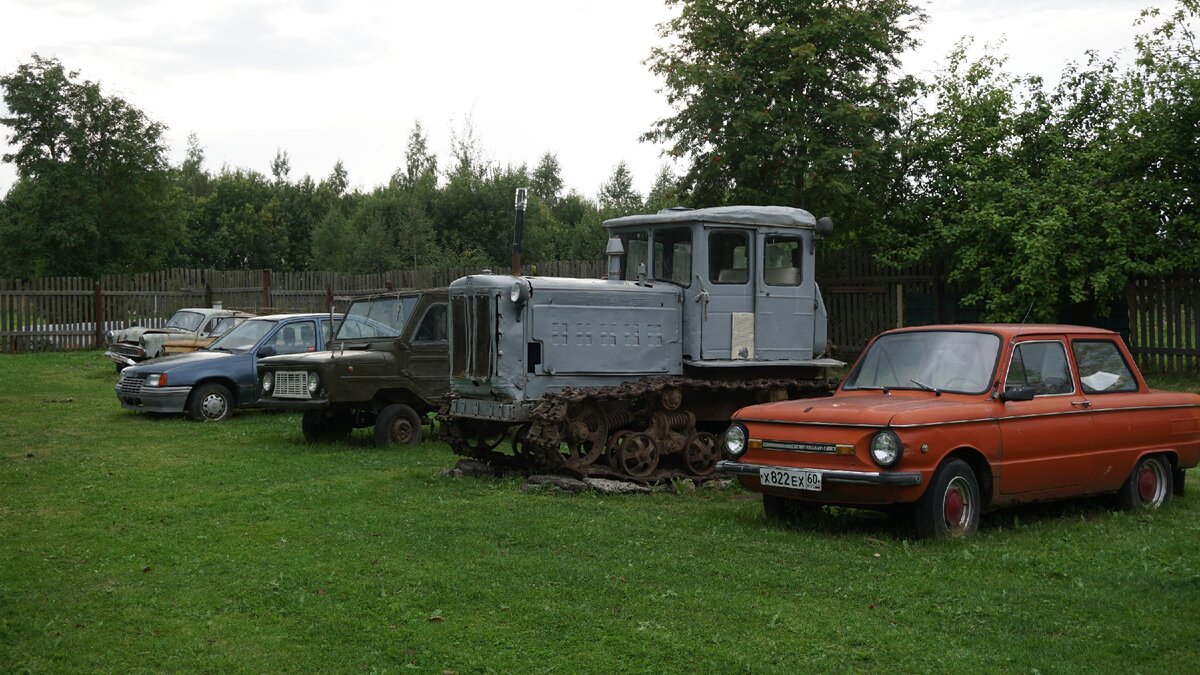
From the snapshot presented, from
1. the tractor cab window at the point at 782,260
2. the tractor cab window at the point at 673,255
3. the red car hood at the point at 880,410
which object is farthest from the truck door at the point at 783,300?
the red car hood at the point at 880,410

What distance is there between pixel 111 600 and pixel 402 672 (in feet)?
8.15

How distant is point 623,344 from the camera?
12219 millimetres

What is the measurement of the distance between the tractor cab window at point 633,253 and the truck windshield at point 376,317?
11.9 feet

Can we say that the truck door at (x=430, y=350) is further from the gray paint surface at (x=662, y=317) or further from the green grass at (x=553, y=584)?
the green grass at (x=553, y=584)

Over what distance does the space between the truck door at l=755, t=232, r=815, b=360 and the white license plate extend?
3916 mm

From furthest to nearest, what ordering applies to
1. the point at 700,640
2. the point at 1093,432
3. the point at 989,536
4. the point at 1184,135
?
the point at 1184,135 → the point at 1093,432 → the point at 989,536 → the point at 700,640

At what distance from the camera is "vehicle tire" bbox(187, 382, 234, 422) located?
1806 cm

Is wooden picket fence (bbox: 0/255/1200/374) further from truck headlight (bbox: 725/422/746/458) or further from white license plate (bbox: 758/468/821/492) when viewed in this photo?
white license plate (bbox: 758/468/821/492)

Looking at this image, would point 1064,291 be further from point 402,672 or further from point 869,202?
point 402,672

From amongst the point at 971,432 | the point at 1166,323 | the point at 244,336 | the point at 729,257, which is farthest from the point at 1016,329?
the point at 244,336

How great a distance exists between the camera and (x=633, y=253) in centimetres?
1309

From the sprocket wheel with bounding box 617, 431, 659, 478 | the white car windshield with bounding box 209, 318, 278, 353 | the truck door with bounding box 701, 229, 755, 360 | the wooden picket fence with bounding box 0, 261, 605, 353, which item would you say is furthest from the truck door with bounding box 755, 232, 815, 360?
the wooden picket fence with bounding box 0, 261, 605, 353

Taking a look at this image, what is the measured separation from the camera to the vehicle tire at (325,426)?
15.6m

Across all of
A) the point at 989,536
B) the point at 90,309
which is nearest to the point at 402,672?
the point at 989,536
